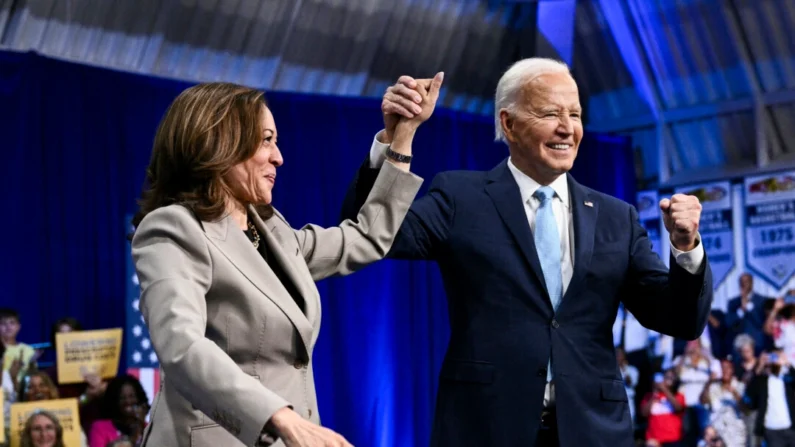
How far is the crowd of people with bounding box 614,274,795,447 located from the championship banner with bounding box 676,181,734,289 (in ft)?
0.65

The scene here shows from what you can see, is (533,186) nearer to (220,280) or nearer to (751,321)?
(220,280)

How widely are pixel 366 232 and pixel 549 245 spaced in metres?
0.59

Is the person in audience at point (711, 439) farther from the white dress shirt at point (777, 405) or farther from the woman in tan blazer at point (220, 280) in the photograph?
the woman in tan blazer at point (220, 280)

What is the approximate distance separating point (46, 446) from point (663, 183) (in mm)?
4683

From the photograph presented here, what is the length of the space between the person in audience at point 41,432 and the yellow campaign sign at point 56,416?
21mm

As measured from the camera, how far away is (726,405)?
6.79 m

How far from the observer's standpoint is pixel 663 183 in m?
7.54

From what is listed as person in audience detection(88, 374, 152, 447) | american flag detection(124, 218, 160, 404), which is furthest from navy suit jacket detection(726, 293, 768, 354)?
person in audience detection(88, 374, 152, 447)

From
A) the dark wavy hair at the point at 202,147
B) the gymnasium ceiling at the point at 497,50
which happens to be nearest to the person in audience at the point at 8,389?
the gymnasium ceiling at the point at 497,50

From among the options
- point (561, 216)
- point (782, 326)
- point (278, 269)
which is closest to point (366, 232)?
point (278, 269)

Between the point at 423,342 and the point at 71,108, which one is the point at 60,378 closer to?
the point at 71,108

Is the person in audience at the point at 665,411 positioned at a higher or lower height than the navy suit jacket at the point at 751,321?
lower

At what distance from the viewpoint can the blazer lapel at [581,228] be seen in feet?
7.57

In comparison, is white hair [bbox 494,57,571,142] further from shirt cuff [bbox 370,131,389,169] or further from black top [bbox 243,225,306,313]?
black top [bbox 243,225,306,313]
